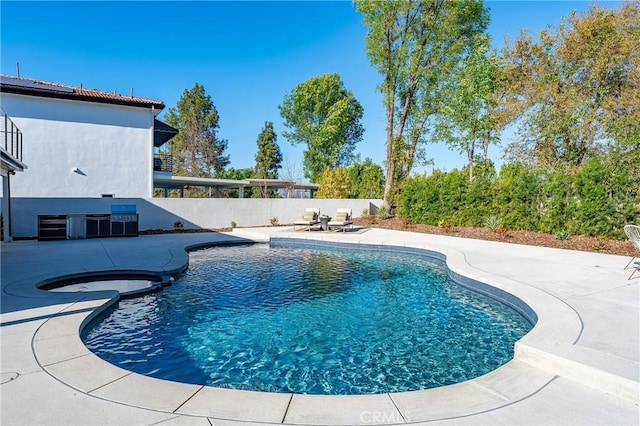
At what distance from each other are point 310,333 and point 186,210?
12.8 metres

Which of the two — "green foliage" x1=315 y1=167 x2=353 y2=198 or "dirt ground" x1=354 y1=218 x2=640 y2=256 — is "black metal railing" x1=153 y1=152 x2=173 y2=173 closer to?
"green foliage" x1=315 y1=167 x2=353 y2=198

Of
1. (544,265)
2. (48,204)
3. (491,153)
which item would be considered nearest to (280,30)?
(491,153)

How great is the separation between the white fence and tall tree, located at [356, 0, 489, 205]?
198 inches

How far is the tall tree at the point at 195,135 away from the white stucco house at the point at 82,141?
1884 cm

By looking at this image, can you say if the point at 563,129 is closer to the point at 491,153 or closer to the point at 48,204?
the point at 491,153

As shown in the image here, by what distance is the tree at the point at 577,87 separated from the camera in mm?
13062

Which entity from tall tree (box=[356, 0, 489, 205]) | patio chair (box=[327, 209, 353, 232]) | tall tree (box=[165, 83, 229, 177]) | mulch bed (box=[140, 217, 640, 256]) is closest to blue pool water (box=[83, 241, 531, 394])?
mulch bed (box=[140, 217, 640, 256])

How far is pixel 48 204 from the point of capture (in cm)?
1253

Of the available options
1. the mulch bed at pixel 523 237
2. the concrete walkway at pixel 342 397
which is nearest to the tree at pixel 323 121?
the mulch bed at pixel 523 237

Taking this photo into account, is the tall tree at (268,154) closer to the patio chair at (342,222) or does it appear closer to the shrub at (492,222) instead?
the patio chair at (342,222)

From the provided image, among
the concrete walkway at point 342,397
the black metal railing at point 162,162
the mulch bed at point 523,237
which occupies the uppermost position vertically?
the black metal railing at point 162,162

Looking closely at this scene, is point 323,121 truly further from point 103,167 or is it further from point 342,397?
point 342,397

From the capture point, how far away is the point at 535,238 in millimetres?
12039

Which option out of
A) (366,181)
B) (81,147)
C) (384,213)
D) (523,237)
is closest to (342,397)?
(523,237)
